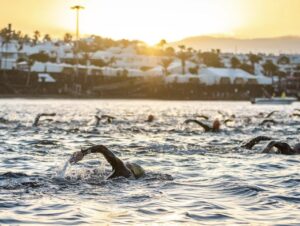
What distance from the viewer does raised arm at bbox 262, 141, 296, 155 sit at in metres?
21.5

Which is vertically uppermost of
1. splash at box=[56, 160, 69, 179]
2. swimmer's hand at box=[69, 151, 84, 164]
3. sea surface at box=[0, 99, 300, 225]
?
swimmer's hand at box=[69, 151, 84, 164]

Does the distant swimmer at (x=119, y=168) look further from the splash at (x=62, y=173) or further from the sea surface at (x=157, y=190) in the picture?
the splash at (x=62, y=173)

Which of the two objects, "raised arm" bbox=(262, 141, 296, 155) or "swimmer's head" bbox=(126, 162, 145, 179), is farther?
"raised arm" bbox=(262, 141, 296, 155)

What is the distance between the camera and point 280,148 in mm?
21859

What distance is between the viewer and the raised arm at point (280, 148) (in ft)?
70.6

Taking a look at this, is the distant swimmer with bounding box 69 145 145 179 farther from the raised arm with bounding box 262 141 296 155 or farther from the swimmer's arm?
the raised arm with bounding box 262 141 296 155

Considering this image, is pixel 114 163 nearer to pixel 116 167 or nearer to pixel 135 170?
pixel 116 167

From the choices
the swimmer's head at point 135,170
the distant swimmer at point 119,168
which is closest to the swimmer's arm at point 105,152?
the distant swimmer at point 119,168

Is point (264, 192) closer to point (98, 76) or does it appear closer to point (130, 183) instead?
point (130, 183)

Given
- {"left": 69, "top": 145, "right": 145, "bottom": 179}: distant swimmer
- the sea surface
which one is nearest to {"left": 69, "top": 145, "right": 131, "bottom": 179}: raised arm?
{"left": 69, "top": 145, "right": 145, "bottom": 179}: distant swimmer

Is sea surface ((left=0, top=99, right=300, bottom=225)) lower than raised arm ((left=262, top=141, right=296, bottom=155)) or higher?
lower

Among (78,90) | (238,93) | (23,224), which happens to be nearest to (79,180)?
(23,224)

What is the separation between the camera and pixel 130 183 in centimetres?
1410

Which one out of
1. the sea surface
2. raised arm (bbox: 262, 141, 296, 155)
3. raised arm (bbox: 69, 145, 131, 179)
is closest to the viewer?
the sea surface
